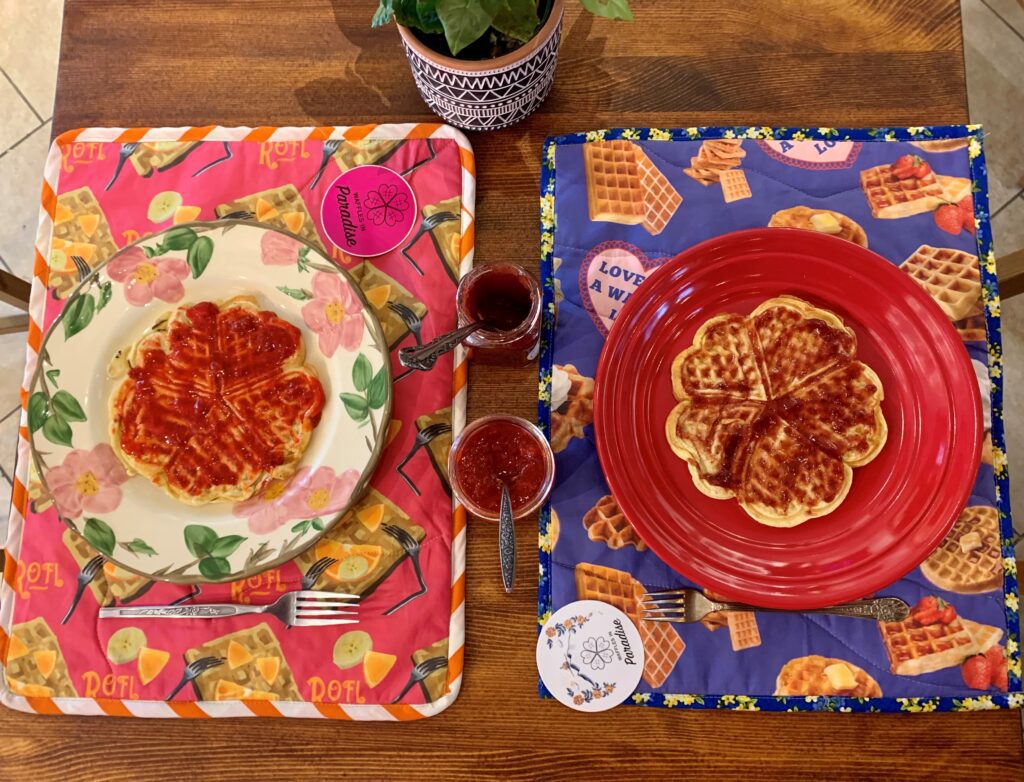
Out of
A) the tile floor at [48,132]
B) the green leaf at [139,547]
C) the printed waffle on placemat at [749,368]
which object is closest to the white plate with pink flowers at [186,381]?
the green leaf at [139,547]

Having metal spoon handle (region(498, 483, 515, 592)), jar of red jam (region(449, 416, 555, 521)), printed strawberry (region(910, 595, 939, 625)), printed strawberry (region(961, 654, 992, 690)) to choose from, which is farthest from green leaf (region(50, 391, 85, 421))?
printed strawberry (region(961, 654, 992, 690))

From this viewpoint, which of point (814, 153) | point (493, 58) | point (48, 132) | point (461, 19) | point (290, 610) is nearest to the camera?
point (461, 19)

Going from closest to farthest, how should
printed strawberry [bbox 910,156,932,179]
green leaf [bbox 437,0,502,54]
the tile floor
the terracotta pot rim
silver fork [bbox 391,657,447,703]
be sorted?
green leaf [bbox 437,0,502,54], the terracotta pot rim, silver fork [bbox 391,657,447,703], printed strawberry [bbox 910,156,932,179], the tile floor

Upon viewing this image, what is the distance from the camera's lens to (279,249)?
135 centimetres

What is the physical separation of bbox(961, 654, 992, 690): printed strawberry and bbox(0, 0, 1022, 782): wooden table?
66 mm

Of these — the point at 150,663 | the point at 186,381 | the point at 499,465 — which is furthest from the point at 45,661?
the point at 499,465

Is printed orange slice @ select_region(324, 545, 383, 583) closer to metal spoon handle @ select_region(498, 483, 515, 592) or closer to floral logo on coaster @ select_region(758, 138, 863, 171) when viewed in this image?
metal spoon handle @ select_region(498, 483, 515, 592)

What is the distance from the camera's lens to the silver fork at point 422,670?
133 centimetres

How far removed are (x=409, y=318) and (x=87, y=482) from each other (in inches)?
25.6

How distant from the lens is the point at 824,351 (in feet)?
4.23

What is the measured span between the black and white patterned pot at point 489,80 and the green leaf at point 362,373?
507 mm

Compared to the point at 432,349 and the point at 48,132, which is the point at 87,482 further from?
the point at 48,132

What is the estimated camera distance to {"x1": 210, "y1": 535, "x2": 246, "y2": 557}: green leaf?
1.28 m

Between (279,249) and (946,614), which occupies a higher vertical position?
(279,249)
